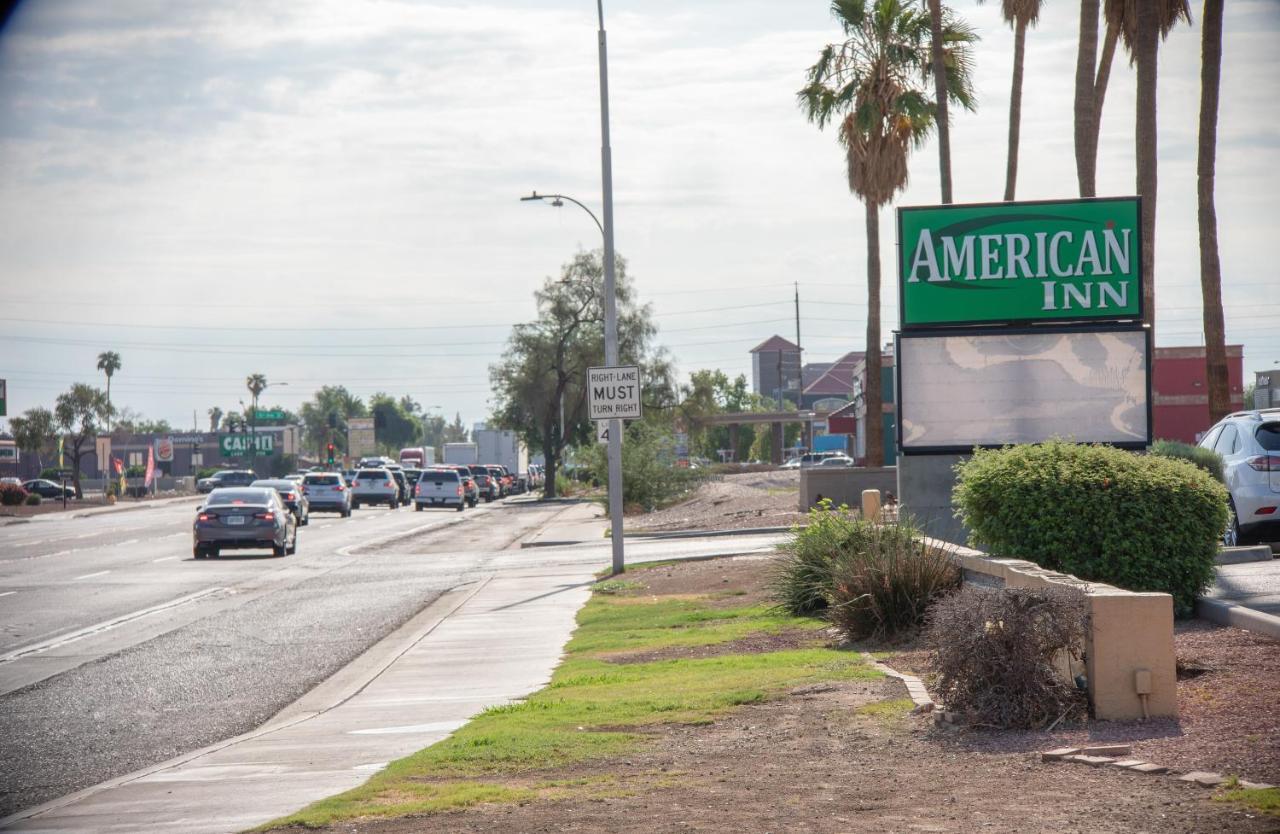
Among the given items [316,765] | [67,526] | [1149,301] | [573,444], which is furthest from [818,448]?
[316,765]

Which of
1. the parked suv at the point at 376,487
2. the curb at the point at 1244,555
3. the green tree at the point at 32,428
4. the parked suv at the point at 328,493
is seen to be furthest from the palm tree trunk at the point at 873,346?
the green tree at the point at 32,428

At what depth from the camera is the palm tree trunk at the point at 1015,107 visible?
34406 millimetres

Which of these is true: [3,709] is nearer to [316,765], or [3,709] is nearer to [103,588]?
[316,765]

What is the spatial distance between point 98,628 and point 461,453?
89610 mm

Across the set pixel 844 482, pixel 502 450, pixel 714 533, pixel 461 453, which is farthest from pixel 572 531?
pixel 461 453

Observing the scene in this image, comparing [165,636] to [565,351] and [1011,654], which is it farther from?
[565,351]

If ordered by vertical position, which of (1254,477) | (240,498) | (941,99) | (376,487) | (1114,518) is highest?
(941,99)

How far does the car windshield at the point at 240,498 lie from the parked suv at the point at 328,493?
23.2m

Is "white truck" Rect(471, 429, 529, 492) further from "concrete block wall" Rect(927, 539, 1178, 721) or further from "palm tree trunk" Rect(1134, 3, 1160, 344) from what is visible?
"concrete block wall" Rect(927, 539, 1178, 721)

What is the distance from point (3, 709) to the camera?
12555 millimetres

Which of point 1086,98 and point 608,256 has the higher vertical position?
point 1086,98

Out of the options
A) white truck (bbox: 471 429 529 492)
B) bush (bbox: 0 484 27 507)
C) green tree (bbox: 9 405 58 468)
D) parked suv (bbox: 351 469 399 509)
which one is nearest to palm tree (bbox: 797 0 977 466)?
parked suv (bbox: 351 469 399 509)

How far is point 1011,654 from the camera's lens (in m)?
8.52

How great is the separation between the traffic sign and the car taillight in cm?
975
